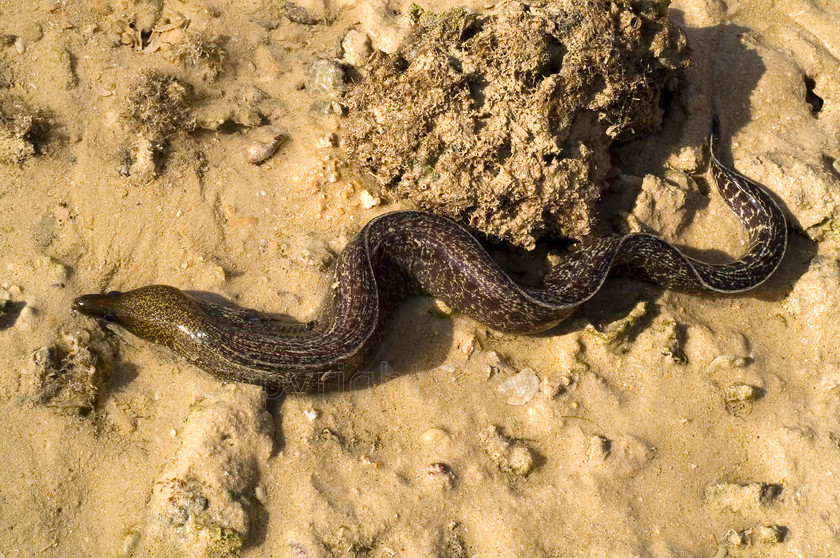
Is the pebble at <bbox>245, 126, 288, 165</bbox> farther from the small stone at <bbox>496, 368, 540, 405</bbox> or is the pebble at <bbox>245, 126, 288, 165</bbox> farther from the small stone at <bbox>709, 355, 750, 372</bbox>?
the small stone at <bbox>709, 355, 750, 372</bbox>

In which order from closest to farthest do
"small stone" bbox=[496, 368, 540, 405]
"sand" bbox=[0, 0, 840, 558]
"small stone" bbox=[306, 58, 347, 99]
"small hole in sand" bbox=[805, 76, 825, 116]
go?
"sand" bbox=[0, 0, 840, 558] → "small stone" bbox=[496, 368, 540, 405] → "small stone" bbox=[306, 58, 347, 99] → "small hole in sand" bbox=[805, 76, 825, 116]

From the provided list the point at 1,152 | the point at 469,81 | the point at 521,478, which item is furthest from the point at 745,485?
the point at 1,152

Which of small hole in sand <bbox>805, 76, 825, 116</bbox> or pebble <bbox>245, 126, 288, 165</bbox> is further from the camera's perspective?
small hole in sand <bbox>805, 76, 825, 116</bbox>

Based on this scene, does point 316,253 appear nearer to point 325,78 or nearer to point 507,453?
point 325,78

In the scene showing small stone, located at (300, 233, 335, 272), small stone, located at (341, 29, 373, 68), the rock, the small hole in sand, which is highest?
the small hole in sand

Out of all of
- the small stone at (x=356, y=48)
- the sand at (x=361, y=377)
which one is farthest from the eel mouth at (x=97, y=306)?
the small stone at (x=356, y=48)

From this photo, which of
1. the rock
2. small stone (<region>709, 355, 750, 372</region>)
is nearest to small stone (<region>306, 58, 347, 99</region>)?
the rock
